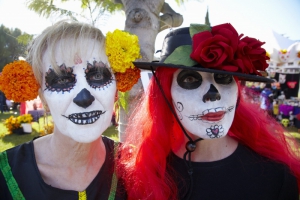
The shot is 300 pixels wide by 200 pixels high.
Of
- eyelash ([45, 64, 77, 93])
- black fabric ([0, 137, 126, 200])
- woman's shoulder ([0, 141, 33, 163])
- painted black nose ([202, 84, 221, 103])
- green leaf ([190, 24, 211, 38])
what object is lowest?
black fabric ([0, 137, 126, 200])

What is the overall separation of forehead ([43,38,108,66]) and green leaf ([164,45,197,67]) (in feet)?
1.38

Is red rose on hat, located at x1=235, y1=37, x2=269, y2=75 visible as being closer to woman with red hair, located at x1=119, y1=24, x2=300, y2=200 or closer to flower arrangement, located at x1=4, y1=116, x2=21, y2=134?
woman with red hair, located at x1=119, y1=24, x2=300, y2=200

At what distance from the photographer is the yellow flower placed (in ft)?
4.50

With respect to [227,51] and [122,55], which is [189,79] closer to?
[227,51]

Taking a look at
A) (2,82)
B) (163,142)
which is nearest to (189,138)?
(163,142)

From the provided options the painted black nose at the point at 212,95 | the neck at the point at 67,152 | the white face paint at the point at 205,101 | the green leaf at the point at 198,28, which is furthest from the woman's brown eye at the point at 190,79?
the neck at the point at 67,152

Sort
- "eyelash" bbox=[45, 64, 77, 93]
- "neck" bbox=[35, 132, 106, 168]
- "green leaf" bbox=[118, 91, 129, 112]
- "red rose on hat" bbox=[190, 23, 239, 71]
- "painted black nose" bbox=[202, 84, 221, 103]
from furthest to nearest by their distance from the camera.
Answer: "green leaf" bbox=[118, 91, 129, 112], "neck" bbox=[35, 132, 106, 168], "eyelash" bbox=[45, 64, 77, 93], "painted black nose" bbox=[202, 84, 221, 103], "red rose on hat" bbox=[190, 23, 239, 71]

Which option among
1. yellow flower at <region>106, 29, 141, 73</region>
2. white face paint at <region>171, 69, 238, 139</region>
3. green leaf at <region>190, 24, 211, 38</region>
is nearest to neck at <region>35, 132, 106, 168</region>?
yellow flower at <region>106, 29, 141, 73</region>

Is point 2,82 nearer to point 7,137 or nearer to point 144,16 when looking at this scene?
point 144,16

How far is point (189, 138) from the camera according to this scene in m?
1.33

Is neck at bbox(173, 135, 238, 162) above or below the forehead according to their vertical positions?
below

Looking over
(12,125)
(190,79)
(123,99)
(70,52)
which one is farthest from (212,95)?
(12,125)

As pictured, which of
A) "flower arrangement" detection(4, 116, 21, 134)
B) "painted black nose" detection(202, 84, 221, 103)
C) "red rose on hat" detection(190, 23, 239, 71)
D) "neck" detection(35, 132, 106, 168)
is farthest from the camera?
"flower arrangement" detection(4, 116, 21, 134)

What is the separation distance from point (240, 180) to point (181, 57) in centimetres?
70
